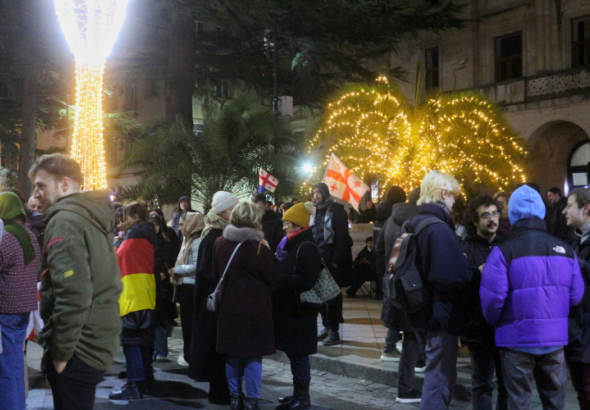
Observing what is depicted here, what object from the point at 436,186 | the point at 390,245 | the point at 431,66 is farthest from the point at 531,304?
the point at 431,66

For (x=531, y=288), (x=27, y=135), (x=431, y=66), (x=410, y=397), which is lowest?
(x=410, y=397)

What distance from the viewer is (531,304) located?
16.5 feet

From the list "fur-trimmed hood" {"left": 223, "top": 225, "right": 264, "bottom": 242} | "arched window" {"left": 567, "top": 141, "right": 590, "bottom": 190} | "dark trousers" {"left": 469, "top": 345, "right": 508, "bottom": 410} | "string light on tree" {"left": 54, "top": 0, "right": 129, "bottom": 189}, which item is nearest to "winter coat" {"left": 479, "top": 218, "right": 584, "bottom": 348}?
"dark trousers" {"left": 469, "top": 345, "right": 508, "bottom": 410}

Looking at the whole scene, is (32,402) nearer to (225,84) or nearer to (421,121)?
(421,121)

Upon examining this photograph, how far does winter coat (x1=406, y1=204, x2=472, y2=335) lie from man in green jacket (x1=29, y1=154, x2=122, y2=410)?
2.48 meters

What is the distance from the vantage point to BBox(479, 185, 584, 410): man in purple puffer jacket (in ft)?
16.5

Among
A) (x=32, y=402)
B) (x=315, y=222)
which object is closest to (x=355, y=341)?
(x=315, y=222)

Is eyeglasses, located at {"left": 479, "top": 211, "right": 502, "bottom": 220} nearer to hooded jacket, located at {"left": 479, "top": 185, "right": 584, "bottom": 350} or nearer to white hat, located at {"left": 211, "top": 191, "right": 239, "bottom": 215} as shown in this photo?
hooded jacket, located at {"left": 479, "top": 185, "right": 584, "bottom": 350}

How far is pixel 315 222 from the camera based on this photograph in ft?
34.3

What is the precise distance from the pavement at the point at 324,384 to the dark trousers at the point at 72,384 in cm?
347

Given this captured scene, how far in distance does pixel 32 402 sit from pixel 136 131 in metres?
22.4

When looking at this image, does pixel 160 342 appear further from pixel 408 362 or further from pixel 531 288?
pixel 531 288

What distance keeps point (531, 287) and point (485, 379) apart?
1058 millimetres

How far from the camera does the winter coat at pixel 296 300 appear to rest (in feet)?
22.9
